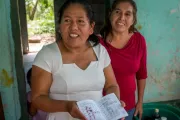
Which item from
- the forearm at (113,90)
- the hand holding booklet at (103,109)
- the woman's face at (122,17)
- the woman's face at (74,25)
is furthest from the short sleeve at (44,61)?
the woman's face at (122,17)

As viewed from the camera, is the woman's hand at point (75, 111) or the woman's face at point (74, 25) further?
the woman's face at point (74, 25)

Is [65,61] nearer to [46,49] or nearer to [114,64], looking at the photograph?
[46,49]

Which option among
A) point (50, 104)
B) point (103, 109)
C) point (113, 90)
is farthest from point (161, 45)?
point (50, 104)

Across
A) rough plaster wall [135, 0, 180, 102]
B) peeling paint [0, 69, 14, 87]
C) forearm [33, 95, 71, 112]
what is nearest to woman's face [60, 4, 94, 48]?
forearm [33, 95, 71, 112]

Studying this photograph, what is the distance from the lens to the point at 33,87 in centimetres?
129

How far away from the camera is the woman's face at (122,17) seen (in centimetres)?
173

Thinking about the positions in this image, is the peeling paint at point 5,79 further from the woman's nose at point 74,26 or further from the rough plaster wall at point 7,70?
the woman's nose at point 74,26

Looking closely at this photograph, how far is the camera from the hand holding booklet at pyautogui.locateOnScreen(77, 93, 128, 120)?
121cm

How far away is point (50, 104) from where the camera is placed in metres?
1.26

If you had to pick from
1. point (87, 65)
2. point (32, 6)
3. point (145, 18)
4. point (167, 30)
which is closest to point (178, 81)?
point (167, 30)

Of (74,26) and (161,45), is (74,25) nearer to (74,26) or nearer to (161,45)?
(74,26)

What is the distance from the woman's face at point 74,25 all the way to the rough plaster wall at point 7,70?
776mm

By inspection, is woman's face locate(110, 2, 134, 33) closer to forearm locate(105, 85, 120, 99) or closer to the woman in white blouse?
the woman in white blouse

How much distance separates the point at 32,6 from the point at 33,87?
9323 millimetres
